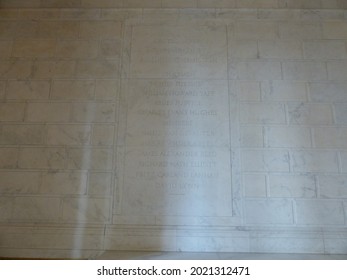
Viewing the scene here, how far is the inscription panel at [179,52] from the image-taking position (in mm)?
3492

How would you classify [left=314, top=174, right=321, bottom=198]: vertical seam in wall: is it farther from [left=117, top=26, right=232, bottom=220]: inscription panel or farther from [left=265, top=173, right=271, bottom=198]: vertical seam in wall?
[left=117, top=26, right=232, bottom=220]: inscription panel

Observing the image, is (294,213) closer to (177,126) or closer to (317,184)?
(317,184)

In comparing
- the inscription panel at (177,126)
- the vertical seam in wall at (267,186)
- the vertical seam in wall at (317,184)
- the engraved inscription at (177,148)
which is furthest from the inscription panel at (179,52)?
the vertical seam in wall at (317,184)

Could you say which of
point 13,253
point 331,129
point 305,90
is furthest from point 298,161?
point 13,253

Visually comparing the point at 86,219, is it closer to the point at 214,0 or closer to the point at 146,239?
the point at 146,239

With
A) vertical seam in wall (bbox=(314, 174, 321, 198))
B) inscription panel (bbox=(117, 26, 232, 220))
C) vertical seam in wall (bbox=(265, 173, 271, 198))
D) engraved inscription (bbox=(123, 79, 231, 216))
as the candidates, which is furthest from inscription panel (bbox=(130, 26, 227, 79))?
vertical seam in wall (bbox=(314, 174, 321, 198))

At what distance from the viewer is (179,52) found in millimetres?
3568

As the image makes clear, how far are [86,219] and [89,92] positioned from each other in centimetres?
134

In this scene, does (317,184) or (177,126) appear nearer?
(317,184)

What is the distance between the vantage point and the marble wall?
3.03 meters

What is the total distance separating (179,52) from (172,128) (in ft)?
2.97

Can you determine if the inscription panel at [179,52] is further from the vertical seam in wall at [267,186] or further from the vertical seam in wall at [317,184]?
the vertical seam in wall at [317,184]

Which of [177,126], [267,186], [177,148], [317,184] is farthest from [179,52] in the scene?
[317,184]

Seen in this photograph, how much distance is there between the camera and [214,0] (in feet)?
12.3
